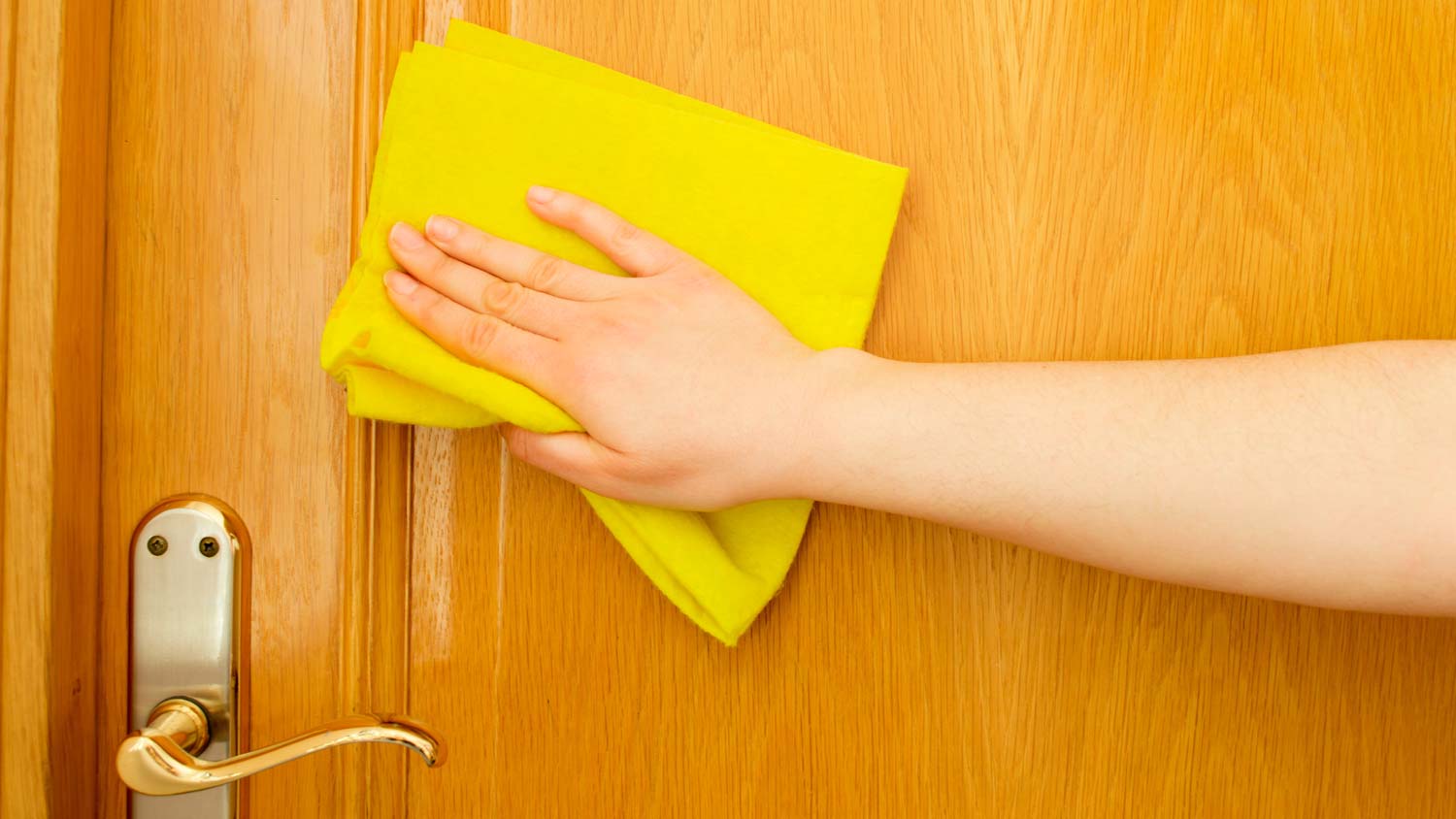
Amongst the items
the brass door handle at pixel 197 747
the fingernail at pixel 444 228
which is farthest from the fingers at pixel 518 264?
the brass door handle at pixel 197 747

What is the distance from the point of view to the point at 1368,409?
419mm

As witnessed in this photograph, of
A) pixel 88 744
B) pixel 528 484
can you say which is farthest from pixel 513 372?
pixel 88 744

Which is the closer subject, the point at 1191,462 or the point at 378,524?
the point at 1191,462

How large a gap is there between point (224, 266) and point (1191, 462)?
1.77ft

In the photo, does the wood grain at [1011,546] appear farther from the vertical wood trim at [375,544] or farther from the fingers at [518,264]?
the fingers at [518,264]

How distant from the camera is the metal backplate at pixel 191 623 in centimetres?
52

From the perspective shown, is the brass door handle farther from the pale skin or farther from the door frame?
the pale skin

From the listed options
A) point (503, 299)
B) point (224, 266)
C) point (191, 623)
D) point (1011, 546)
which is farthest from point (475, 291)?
point (1011, 546)

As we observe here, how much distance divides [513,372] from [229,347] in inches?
7.1

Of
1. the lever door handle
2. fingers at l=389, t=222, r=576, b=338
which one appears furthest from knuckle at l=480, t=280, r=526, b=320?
the lever door handle

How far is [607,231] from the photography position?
50 centimetres

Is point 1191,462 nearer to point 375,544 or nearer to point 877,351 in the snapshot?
point 877,351

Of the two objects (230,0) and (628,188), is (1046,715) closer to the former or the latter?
(628,188)

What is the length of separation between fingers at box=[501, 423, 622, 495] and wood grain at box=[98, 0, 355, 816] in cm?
13
